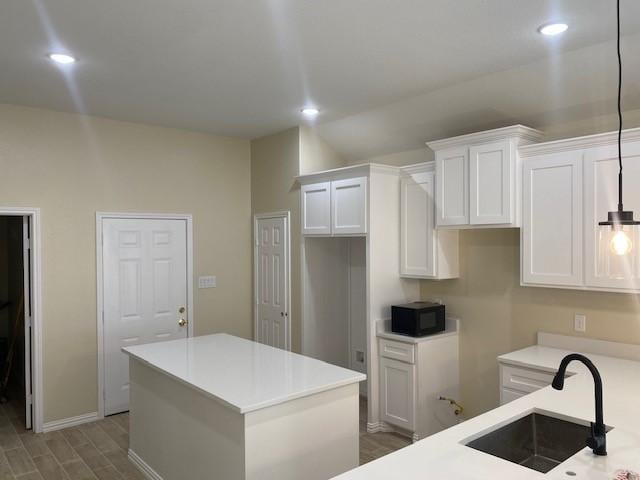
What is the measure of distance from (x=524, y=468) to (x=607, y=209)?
6.47 feet

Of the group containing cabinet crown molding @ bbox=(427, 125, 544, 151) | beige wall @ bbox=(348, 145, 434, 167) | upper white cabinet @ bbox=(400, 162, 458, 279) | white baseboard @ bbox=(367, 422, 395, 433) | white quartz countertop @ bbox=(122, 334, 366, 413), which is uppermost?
beige wall @ bbox=(348, 145, 434, 167)

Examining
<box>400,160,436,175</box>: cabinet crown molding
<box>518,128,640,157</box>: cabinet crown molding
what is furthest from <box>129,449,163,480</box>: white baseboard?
<box>518,128,640,157</box>: cabinet crown molding

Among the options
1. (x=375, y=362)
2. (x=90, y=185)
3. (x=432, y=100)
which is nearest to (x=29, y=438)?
(x=90, y=185)

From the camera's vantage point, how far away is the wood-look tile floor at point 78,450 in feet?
11.6

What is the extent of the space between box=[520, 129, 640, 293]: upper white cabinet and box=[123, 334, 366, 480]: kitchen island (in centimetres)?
156

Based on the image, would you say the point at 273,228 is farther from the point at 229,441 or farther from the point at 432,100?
the point at 229,441

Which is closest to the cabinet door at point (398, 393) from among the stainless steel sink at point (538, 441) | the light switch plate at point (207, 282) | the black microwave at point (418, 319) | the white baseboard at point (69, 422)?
the black microwave at point (418, 319)

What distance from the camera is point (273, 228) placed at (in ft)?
17.4

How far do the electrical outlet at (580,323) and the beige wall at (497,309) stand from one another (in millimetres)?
28

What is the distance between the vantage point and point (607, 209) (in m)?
3.02

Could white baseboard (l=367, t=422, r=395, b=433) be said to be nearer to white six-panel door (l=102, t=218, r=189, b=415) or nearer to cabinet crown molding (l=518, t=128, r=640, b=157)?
white six-panel door (l=102, t=218, r=189, b=415)

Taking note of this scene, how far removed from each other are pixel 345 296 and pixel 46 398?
116 inches

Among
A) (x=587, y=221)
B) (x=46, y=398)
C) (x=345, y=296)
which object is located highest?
(x=587, y=221)

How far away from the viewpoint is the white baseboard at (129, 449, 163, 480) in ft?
10.8
